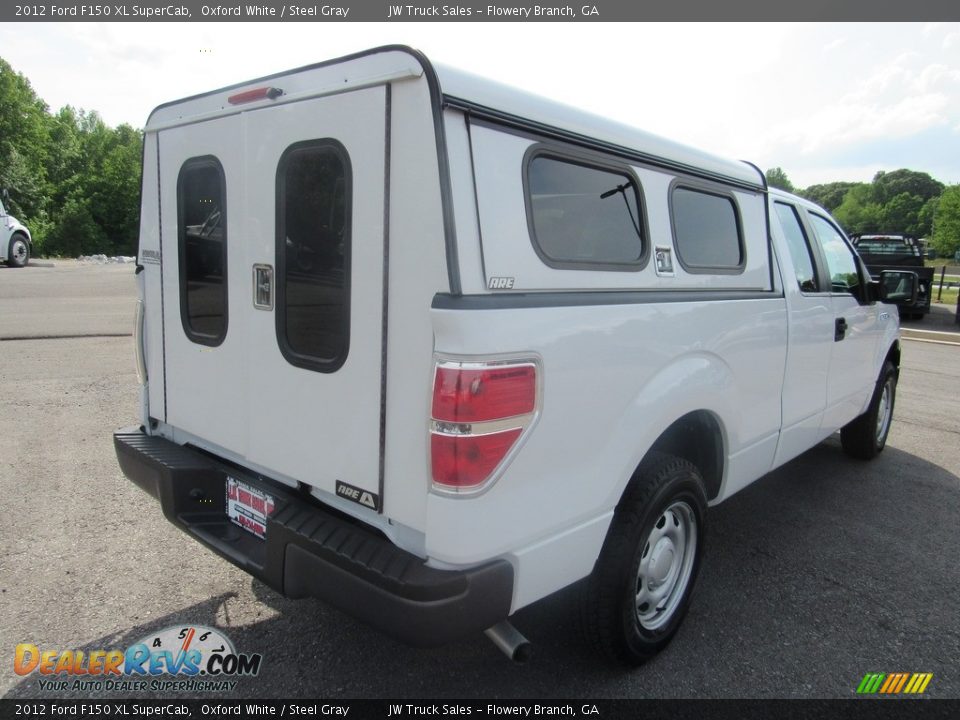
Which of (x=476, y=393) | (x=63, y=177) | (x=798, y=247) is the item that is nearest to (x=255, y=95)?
(x=476, y=393)

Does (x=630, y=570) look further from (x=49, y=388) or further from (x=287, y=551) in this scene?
(x=49, y=388)

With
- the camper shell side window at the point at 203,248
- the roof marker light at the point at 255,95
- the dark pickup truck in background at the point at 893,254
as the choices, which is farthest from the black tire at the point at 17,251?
the dark pickup truck in background at the point at 893,254

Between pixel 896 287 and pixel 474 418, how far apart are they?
14.3 ft

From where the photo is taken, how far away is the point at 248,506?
8.70ft

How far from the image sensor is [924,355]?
36.7 ft

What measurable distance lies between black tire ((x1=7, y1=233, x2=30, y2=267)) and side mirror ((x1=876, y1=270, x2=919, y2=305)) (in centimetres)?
2540

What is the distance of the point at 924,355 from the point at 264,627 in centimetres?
1198

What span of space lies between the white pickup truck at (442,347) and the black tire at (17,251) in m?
23.7

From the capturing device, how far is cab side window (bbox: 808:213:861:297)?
13.8 ft

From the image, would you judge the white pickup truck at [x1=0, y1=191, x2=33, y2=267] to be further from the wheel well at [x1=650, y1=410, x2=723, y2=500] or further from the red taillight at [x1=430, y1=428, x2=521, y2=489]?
the red taillight at [x1=430, y1=428, x2=521, y2=489]

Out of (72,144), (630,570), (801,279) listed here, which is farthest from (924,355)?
(72,144)

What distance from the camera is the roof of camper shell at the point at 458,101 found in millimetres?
1920

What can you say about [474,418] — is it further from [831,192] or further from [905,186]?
[831,192]

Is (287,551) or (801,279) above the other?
(801,279)
